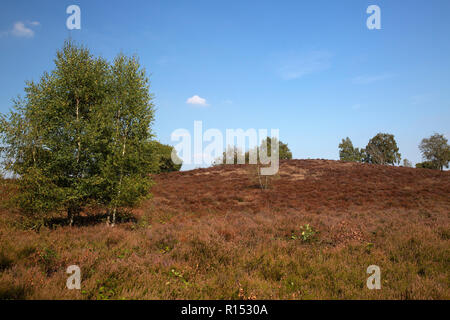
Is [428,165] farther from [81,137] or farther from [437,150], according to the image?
[81,137]

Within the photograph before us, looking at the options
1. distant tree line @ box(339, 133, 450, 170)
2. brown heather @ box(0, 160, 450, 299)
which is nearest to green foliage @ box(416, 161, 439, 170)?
distant tree line @ box(339, 133, 450, 170)

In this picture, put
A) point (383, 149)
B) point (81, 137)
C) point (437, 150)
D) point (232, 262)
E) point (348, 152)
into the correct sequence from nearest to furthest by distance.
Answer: point (232, 262) → point (81, 137) → point (437, 150) → point (383, 149) → point (348, 152)

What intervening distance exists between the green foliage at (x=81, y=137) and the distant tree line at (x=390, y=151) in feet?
235

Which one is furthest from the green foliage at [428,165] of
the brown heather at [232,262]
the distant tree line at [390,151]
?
the brown heather at [232,262]

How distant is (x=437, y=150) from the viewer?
55406mm

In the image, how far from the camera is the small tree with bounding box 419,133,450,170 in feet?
180

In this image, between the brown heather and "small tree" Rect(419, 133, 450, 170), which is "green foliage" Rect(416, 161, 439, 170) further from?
the brown heather

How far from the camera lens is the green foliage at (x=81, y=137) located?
8.62 meters

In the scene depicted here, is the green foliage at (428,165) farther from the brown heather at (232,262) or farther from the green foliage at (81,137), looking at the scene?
the green foliage at (81,137)

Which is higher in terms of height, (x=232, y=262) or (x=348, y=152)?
(x=348, y=152)

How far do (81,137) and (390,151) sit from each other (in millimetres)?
77245

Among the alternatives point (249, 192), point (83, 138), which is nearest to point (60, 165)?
point (83, 138)

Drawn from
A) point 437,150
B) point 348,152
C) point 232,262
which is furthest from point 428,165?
point 232,262
